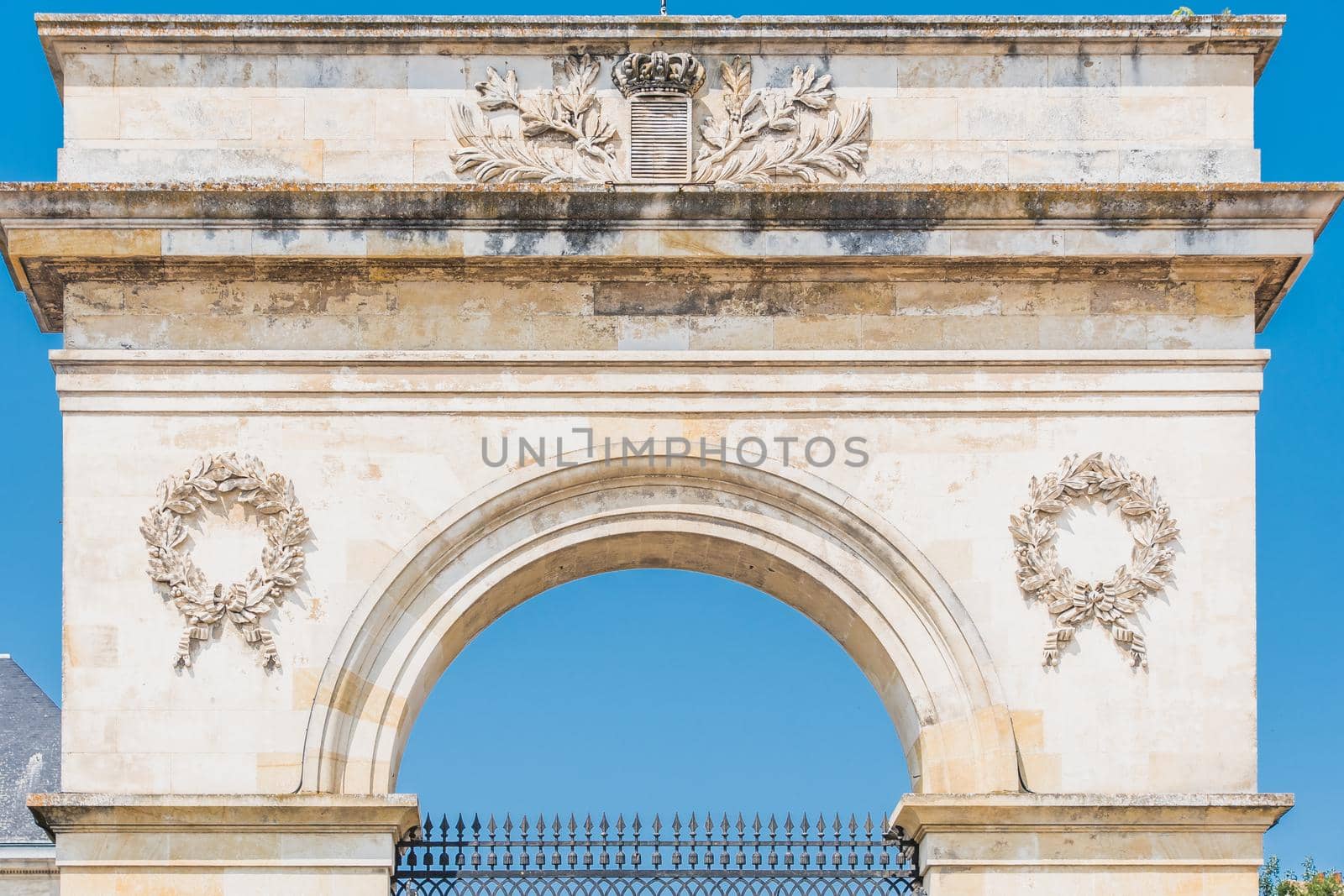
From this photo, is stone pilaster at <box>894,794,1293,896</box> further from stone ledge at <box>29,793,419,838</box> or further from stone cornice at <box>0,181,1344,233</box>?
stone cornice at <box>0,181,1344,233</box>

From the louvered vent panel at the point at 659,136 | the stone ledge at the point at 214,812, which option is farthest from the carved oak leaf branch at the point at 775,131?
the stone ledge at the point at 214,812

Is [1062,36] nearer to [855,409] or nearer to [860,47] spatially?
[860,47]

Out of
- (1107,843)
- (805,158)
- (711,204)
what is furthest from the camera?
(805,158)

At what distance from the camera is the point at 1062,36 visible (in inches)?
586

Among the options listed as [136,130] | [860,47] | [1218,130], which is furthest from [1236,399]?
[136,130]

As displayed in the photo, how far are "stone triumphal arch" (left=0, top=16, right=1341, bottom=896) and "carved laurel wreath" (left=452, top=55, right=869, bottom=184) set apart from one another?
2 centimetres

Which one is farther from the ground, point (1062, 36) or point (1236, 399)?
point (1062, 36)

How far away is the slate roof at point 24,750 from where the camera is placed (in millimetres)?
25812

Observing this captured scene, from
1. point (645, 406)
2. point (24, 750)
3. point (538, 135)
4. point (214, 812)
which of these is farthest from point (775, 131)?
point (24, 750)

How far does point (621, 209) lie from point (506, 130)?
41.9 inches

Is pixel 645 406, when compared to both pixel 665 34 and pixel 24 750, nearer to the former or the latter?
pixel 665 34

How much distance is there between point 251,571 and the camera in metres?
14.1

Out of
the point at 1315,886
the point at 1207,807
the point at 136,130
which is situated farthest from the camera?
the point at 1315,886

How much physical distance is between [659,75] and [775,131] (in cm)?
83
